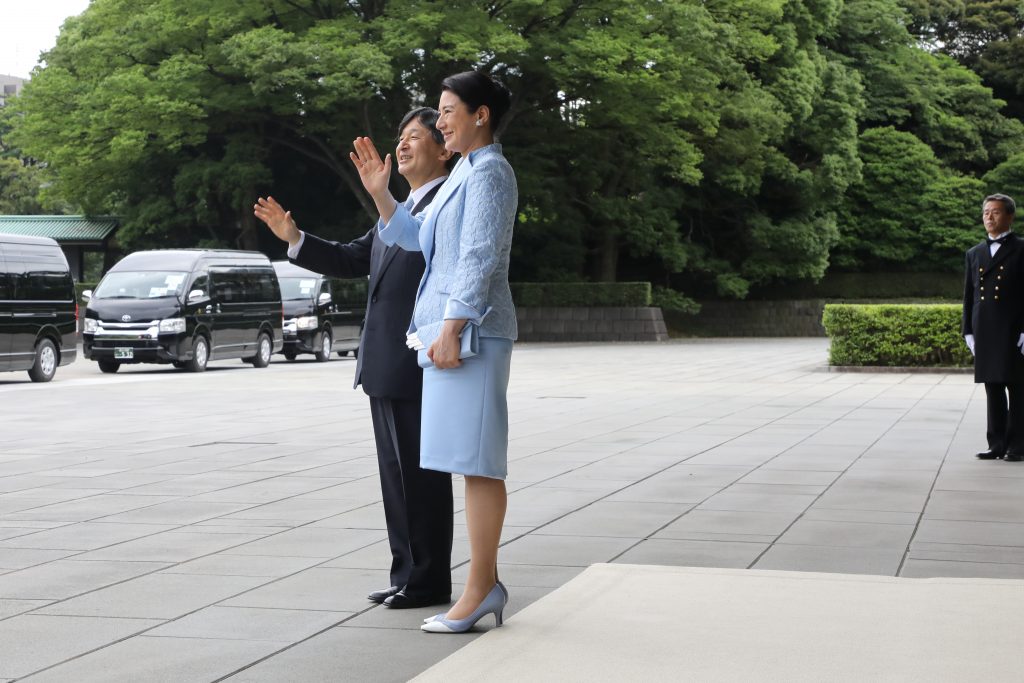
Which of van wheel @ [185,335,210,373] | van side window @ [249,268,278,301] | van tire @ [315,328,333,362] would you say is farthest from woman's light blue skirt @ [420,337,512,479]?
van tire @ [315,328,333,362]

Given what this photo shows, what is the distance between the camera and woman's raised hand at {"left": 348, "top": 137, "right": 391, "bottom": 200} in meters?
4.84

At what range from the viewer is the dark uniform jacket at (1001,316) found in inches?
406

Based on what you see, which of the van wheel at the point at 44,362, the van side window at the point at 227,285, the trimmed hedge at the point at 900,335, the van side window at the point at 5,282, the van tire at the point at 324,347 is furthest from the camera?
the van tire at the point at 324,347

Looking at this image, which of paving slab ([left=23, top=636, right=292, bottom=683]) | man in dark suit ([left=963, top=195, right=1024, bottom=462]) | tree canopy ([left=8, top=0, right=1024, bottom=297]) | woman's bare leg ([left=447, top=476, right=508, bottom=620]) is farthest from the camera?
tree canopy ([left=8, top=0, right=1024, bottom=297])

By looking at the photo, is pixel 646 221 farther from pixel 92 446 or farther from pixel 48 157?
pixel 92 446

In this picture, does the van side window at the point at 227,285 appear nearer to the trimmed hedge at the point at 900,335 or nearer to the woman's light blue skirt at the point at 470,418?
the trimmed hedge at the point at 900,335

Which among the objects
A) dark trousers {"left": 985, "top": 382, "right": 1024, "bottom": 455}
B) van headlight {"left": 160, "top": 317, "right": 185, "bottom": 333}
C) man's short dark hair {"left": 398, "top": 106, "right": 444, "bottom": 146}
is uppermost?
man's short dark hair {"left": 398, "top": 106, "right": 444, "bottom": 146}

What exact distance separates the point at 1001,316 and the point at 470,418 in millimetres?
6848

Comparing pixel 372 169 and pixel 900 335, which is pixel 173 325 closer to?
pixel 900 335

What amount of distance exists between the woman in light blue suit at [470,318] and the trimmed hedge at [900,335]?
1786cm

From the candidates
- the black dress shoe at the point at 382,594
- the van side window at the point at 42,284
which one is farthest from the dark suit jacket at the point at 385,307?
the van side window at the point at 42,284

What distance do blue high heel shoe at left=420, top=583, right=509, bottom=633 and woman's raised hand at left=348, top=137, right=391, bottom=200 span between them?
1.45 metres

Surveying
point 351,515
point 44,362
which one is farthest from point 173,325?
point 351,515

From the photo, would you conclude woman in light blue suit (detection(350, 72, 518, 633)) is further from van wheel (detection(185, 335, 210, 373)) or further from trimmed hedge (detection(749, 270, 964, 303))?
trimmed hedge (detection(749, 270, 964, 303))
